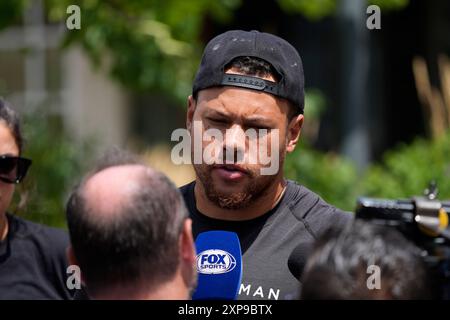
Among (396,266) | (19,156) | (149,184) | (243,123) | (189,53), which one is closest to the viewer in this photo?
(396,266)

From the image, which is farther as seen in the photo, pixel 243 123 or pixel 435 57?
pixel 435 57

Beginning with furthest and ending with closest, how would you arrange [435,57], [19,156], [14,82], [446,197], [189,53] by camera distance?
[14,82], [435,57], [189,53], [446,197], [19,156]

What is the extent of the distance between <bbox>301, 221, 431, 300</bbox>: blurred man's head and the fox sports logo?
0.76 meters

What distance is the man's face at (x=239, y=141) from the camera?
3.09 meters

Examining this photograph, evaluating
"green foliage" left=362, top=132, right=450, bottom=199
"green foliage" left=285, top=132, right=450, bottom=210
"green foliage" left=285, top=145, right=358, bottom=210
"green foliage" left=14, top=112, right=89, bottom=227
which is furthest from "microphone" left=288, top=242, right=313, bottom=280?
"green foliage" left=14, top=112, right=89, bottom=227

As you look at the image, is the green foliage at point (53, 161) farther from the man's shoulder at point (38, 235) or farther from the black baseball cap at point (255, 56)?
the black baseball cap at point (255, 56)

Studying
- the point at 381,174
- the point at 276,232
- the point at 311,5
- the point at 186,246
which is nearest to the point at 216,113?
the point at 276,232

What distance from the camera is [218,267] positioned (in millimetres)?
3027

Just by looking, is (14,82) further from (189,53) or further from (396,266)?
(396,266)

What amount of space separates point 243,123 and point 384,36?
7.49 metres

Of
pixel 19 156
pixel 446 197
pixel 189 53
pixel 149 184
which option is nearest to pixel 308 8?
pixel 189 53

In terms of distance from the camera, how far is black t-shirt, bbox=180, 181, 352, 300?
116 inches

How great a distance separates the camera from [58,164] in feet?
24.8

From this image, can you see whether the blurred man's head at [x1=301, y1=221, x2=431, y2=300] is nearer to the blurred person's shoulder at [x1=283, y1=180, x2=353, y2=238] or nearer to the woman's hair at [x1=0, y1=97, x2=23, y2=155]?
the blurred person's shoulder at [x1=283, y1=180, x2=353, y2=238]
